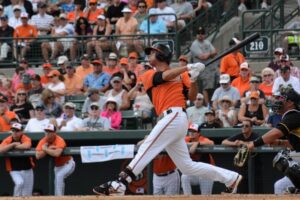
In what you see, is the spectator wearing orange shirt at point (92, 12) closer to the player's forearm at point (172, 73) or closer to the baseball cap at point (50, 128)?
the baseball cap at point (50, 128)

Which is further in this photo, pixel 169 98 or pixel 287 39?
pixel 287 39

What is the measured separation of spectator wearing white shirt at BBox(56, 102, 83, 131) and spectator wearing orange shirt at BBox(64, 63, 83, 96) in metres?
1.57

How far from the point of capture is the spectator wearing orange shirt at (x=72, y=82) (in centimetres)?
1764

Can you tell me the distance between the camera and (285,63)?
15.9 meters

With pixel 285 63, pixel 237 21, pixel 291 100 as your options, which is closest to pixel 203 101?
pixel 285 63

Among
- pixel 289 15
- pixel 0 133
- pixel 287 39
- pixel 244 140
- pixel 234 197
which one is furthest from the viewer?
pixel 289 15

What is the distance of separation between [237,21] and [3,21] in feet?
14.6

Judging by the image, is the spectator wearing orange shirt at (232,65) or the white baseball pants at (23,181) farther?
the spectator wearing orange shirt at (232,65)

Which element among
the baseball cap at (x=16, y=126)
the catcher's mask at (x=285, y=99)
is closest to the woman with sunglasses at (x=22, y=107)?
the baseball cap at (x=16, y=126)

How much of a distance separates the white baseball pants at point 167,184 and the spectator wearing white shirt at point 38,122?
2.46 m

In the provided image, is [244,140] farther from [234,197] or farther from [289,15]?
[289,15]

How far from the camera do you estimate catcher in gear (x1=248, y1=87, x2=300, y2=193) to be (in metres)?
10.7

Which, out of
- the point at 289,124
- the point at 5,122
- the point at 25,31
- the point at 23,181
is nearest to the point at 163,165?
the point at 23,181

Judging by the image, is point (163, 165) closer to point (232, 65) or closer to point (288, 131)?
point (232, 65)
